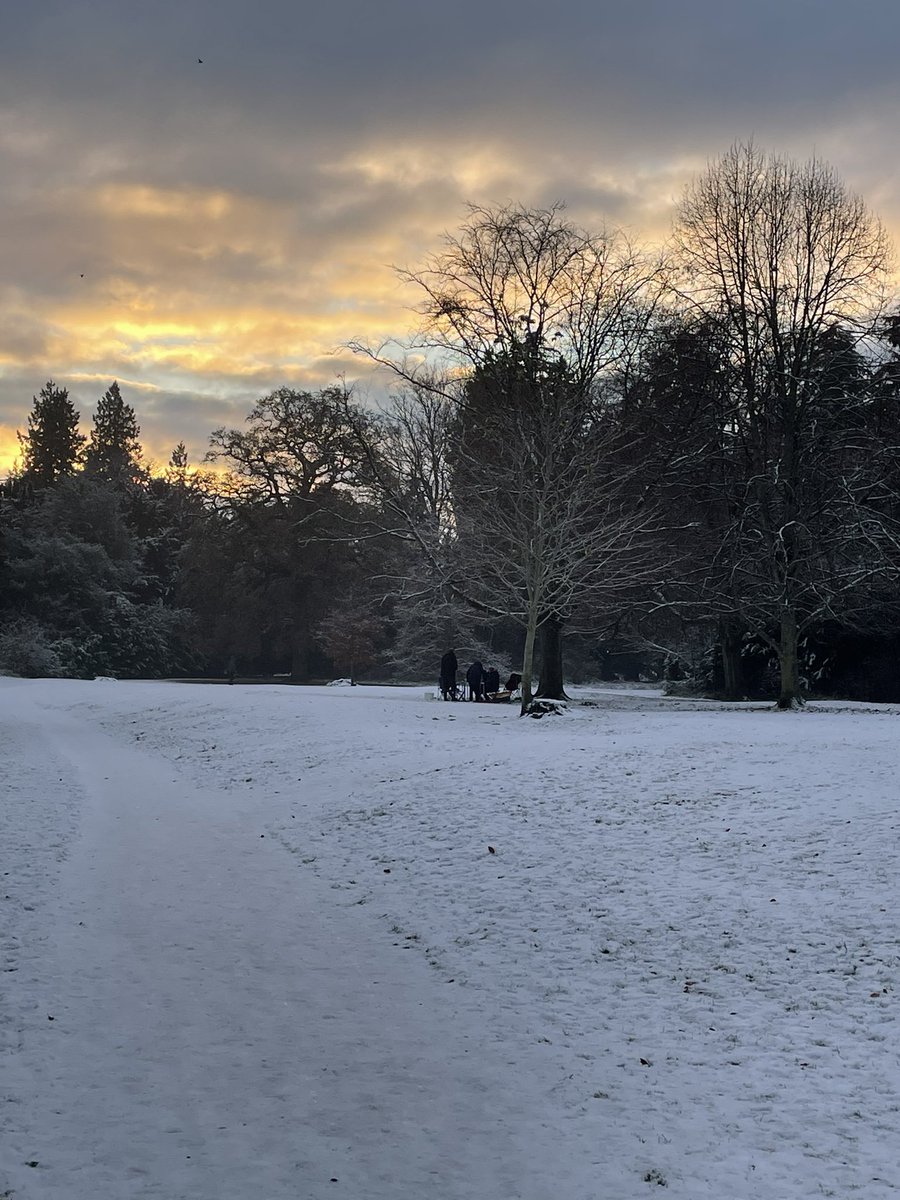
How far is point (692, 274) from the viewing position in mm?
26797

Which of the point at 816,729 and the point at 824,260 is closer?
the point at 816,729

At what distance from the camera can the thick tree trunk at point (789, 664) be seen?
24.6 m

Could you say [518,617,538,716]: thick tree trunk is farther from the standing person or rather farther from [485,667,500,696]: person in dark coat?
[485,667,500,696]: person in dark coat

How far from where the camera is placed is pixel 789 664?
24922 millimetres

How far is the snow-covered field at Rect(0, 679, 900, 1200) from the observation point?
4.30 metres

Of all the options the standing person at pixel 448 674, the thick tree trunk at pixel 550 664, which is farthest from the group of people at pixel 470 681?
the thick tree trunk at pixel 550 664

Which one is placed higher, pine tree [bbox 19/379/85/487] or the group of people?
pine tree [bbox 19/379/85/487]

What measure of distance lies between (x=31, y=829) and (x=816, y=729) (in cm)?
1155

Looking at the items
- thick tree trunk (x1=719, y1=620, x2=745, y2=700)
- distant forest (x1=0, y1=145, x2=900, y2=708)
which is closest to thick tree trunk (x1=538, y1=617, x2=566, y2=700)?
distant forest (x1=0, y1=145, x2=900, y2=708)

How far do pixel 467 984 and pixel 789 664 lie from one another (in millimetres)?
19915

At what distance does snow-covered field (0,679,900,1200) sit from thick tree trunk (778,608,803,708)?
1108cm

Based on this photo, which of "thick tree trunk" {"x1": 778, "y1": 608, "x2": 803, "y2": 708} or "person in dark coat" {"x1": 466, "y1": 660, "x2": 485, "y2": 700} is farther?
"person in dark coat" {"x1": 466, "y1": 660, "x2": 485, "y2": 700}

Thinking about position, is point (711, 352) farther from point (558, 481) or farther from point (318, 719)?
point (318, 719)

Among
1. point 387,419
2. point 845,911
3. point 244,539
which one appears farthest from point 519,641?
point 845,911
